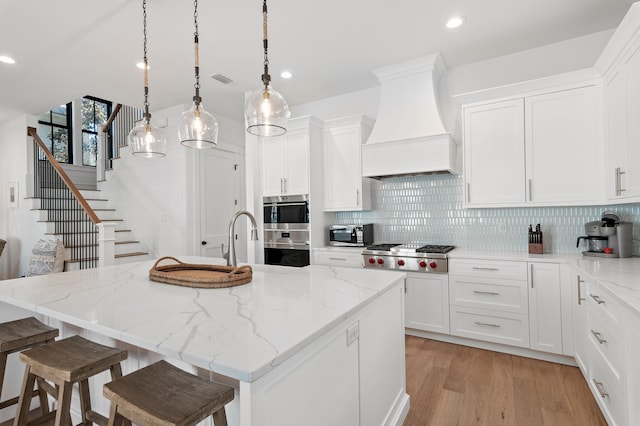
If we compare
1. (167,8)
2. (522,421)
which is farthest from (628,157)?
(167,8)

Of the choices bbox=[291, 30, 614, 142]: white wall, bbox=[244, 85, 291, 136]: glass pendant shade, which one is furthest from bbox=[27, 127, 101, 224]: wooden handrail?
bbox=[291, 30, 614, 142]: white wall

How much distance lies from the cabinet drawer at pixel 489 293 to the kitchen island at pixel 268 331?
1.36m

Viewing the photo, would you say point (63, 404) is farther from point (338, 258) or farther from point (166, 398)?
point (338, 258)

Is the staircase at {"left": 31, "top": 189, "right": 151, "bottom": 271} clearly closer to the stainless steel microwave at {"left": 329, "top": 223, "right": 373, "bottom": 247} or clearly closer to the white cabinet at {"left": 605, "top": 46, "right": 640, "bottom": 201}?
the stainless steel microwave at {"left": 329, "top": 223, "right": 373, "bottom": 247}

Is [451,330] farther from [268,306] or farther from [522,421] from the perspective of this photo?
[268,306]

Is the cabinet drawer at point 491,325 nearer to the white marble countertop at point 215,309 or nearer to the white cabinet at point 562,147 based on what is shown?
the white cabinet at point 562,147

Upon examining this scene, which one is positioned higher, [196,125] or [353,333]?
[196,125]

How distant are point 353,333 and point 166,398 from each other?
744 millimetres

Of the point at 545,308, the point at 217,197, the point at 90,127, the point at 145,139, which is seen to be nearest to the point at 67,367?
the point at 145,139

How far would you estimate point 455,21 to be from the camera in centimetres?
276

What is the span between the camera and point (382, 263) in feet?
11.5

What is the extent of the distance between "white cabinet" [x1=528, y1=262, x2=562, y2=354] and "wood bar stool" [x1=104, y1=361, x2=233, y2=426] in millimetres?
2739

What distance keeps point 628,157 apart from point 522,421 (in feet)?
6.15

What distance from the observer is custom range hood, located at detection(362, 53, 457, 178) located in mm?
3355
